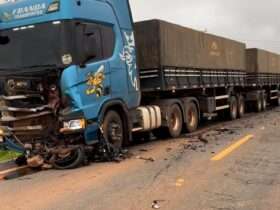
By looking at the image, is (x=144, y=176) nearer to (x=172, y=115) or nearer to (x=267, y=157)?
(x=267, y=157)

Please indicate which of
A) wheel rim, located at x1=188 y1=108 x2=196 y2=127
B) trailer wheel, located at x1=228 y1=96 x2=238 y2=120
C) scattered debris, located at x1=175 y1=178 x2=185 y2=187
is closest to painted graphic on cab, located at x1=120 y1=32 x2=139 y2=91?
scattered debris, located at x1=175 y1=178 x2=185 y2=187

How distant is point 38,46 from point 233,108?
1387 cm

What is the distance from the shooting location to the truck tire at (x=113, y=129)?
10.9 metres

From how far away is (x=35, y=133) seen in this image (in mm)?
10219

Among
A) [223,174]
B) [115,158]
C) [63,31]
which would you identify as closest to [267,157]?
[223,174]

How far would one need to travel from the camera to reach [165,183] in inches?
319

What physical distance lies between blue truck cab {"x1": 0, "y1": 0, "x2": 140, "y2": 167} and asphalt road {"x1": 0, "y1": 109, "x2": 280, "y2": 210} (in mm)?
831

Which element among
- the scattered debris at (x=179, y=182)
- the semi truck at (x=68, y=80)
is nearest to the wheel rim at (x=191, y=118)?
the semi truck at (x=68, y=80)

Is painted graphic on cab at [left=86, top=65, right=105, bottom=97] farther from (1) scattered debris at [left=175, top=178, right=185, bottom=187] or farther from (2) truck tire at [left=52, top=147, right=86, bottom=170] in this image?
(1) scattered debris at [left=175, top=178, right=185, bottom=187]

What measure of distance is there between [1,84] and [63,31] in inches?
65.8

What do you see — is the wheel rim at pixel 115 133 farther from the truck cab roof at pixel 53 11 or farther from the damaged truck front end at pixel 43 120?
the truck cab roof at pixel 53 11

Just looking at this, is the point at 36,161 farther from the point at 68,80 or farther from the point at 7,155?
the point at 7,155

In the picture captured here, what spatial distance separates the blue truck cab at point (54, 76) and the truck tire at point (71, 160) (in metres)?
0.03

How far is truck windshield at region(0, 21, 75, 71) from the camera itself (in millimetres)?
10039
